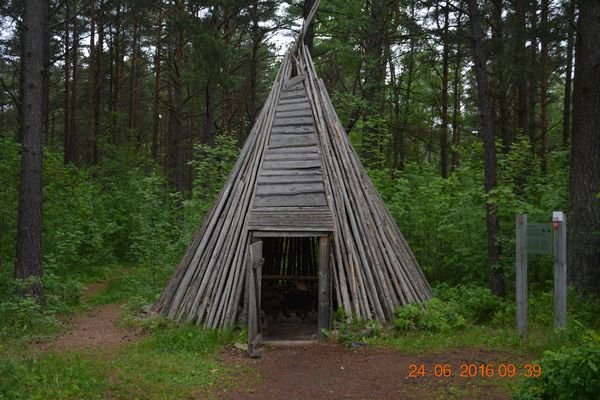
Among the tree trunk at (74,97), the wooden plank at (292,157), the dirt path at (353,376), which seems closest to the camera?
the dirt path at (353,376)

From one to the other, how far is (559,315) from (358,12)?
11.4 meters

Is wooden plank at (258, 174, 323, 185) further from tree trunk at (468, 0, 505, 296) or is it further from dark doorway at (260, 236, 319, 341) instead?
tree trunk at (468, 0, 505, 296)

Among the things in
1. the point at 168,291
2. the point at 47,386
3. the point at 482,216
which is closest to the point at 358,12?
the point at 482,216

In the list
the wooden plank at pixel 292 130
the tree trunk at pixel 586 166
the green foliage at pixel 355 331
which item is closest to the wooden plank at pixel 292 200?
the wooden plank at pixel 292 130

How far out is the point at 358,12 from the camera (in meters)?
16.0

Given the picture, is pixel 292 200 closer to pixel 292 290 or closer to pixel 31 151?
pixel 292 290

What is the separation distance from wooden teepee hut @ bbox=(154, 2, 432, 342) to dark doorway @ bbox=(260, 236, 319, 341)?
1086 mm

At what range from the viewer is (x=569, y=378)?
4391 millimetres

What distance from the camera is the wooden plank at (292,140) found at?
9258 millimetres

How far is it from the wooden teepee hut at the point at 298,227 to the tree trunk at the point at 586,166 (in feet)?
8.84

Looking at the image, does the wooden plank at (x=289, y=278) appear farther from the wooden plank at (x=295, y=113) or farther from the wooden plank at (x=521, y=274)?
the wooden plank at (x=521, y=274)

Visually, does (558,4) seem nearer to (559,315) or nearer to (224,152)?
(559,315)
